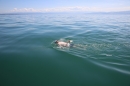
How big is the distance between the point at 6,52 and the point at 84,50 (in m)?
7.64

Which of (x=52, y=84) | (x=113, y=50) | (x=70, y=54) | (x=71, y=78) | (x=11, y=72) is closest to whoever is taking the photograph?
(x=52, y=84)

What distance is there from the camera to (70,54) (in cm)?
1005

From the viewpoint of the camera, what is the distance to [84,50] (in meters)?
10.7

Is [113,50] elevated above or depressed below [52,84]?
above

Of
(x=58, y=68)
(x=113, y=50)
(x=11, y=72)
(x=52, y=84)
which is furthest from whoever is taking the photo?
(x=113, y=50)

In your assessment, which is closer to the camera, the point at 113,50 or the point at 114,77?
the point at 114,77

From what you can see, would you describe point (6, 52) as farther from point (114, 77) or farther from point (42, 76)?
point (114, 77)

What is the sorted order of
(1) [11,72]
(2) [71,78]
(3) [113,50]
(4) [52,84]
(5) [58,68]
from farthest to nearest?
(3) [113,50] < (5) [58,68] < (1) [11,72] < (2) [71,78] < (4) [52,84]

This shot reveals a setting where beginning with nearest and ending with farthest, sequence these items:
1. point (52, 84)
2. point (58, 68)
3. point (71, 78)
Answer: point (52, 84) → point (71, 78) → point (58, 68)

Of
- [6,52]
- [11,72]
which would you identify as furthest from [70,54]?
[6,52]

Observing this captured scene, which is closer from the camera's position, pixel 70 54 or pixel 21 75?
pixel 21 75

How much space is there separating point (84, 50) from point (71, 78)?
4.37 meters

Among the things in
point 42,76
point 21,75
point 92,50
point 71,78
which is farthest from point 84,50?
point 21,75

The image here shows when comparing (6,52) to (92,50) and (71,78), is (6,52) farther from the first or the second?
(92,50)
